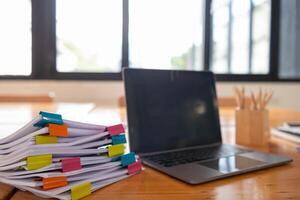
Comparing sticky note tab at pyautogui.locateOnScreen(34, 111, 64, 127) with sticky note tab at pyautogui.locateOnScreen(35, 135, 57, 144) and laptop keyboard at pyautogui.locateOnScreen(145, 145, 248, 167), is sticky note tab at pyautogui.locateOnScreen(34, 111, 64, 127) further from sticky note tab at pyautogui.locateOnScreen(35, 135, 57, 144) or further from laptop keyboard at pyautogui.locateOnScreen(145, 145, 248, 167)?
laptop keyboard at pyautogui.locateOnScreen(145, 145, 248, 167)

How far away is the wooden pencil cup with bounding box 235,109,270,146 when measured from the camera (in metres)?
0.86

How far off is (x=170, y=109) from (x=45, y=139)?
0.39m

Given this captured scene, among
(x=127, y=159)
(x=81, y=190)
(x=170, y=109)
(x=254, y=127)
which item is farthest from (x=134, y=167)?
(x=254, y=127)

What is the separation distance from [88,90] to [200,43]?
1279mm

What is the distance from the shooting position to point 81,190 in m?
0.46

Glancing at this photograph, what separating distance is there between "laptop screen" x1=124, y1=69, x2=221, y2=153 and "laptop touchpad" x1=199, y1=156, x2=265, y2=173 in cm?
14

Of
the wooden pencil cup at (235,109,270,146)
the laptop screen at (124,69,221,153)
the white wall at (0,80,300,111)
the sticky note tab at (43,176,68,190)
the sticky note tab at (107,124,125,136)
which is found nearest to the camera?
the sticky note tab at (43,176,68,190)

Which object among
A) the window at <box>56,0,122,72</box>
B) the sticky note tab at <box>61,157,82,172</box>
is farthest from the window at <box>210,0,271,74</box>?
the sticky note tab at <box>61,157,82,172</box>

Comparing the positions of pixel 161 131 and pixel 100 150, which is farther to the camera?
pixel 161 131

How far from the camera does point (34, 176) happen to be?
1.48ft

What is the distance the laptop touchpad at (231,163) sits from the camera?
0.59m

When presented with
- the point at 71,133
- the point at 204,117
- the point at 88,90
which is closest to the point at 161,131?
the point at 204,117

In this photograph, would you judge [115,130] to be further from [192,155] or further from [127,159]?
[192,155]

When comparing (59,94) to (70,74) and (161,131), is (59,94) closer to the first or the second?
(70,74)
